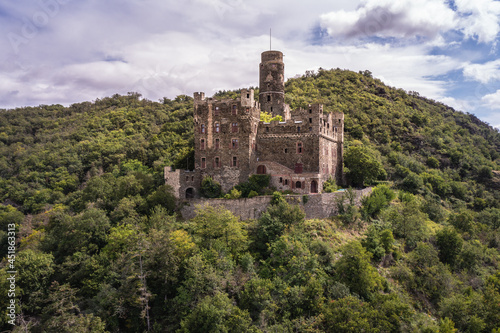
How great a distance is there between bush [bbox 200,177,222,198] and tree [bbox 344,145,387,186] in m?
18.1

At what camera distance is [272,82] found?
178ft

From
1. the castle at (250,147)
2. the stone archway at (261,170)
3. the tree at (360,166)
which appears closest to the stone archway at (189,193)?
the castle at (250,147)

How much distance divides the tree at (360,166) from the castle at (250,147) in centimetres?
569

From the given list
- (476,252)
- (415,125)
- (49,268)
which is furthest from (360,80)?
(49,268)

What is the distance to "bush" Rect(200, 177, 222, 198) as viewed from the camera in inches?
1805

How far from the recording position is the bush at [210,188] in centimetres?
4584

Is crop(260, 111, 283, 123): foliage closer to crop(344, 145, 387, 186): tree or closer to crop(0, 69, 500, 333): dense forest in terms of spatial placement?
crop(0, 69, 500, 333): dense forest

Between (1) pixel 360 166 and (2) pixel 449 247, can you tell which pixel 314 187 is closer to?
(1) pixel 360 166

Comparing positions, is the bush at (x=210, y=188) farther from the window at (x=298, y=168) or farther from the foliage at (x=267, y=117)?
the foliage at (x=267, y=117)

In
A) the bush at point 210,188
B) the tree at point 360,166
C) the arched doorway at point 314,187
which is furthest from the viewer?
the tree at point 360,166

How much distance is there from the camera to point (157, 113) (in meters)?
104

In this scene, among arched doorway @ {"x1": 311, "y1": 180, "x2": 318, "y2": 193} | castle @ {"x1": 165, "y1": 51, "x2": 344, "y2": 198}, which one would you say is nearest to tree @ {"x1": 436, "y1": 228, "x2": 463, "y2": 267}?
castle @ {"x1": 165, "y1": 51, "x2": 344, "y2": 198}

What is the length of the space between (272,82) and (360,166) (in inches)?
628

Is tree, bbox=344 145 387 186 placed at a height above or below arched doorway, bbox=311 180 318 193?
above
